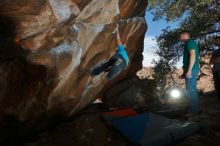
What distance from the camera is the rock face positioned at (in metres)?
7.55

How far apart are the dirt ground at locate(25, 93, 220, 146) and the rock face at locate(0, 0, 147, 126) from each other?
607mm

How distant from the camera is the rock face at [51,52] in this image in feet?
24.8

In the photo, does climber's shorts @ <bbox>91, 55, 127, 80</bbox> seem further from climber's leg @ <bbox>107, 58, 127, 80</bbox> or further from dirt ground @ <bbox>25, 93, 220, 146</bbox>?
dirt ground @ <bbox>25, 93, 220, 146</bbox>

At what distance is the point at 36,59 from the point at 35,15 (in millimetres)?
1082

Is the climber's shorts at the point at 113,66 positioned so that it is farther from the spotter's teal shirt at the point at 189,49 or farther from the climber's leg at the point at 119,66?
the spotter's teal shirt at the point at 189,49

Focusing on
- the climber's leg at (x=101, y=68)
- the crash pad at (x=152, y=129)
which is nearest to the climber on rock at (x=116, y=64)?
the climber's leg at (x=101, y=68)

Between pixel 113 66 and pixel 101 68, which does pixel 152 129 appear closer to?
pixel 113 66

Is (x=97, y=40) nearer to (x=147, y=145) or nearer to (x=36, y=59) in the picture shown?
(x=36, y=59)

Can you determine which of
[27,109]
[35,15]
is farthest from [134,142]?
[35,15]

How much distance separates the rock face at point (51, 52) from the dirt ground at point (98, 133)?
1.99 feet

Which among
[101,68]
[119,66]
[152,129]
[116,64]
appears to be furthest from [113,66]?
[152,129]

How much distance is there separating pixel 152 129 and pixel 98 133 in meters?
1.76

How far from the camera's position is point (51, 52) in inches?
325

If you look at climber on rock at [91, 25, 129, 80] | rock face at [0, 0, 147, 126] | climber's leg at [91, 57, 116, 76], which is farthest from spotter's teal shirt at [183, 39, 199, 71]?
rock face at [0, 0, 147, 126]
